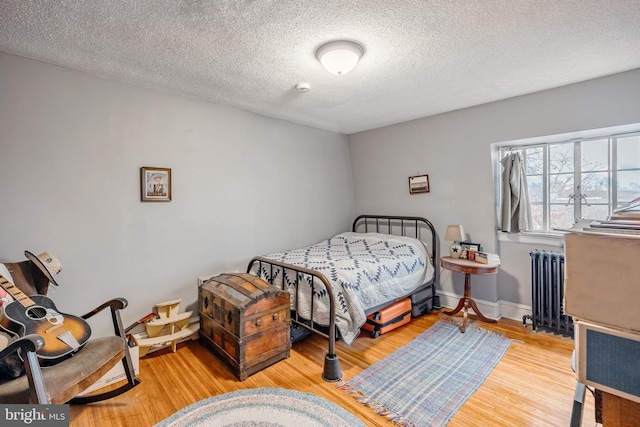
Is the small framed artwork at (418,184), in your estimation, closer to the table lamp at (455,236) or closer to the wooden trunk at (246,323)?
the table lamp at (455,236)

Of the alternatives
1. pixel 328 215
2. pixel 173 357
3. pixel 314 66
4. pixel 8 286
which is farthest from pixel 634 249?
pixel 328 215

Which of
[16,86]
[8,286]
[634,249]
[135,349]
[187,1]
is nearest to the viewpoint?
[634,249]

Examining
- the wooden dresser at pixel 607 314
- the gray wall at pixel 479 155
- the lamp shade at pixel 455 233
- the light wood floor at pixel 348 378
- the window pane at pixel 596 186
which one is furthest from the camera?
the lamp shade at pixel 455 233

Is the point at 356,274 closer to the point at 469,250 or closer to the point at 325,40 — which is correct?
the point at 469,250

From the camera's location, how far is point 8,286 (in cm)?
173

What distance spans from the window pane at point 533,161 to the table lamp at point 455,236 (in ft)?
3.17

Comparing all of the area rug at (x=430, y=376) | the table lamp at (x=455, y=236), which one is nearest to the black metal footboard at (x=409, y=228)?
the table lamp at (x=455, y=236)

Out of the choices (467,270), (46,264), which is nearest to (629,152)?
(467,270)

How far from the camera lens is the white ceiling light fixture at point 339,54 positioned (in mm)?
1908

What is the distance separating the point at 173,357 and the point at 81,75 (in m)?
2.38

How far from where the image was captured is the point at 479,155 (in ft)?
10.9

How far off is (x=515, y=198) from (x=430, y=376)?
212 centimetres

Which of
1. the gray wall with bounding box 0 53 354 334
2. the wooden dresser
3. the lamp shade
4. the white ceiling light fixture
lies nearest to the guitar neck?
the gray wall with bounding box 0 53 354 334

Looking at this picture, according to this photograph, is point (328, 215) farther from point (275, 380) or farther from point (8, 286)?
point (8, 286)
